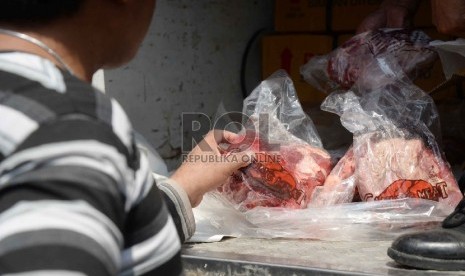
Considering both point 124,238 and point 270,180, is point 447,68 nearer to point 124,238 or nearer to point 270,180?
point 270,180

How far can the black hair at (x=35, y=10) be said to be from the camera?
2.57 ft

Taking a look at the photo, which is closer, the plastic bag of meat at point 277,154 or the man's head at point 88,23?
the man's head at point 88,23

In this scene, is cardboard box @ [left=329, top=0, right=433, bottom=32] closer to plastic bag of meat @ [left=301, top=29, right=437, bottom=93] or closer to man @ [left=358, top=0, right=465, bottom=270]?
plastic bag of meat @ [left=301, top=29, right=437, bottom=93]

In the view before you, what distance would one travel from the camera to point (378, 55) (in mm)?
2219

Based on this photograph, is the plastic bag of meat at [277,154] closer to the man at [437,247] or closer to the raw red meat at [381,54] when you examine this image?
the raw red meat at [381,54]

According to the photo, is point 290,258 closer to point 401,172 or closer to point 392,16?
point 401,172

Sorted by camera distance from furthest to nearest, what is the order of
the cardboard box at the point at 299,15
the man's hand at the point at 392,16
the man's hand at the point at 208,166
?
the cardboard box at the point at 299,15 < the man's hand at the point at 392,16 < the man's hand at the point at 208,166

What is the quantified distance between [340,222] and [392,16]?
0.85 metres

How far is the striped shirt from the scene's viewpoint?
68 centimetres

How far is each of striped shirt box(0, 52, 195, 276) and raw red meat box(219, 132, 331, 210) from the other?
1.12 metres

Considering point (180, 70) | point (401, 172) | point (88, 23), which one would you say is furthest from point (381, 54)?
point (88, 23)

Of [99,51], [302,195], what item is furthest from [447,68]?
[99,51]

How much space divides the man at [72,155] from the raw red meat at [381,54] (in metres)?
1.39

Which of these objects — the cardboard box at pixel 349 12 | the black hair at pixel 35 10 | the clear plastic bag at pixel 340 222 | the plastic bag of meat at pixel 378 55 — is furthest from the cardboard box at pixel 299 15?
the black hair at pixel 35 10
